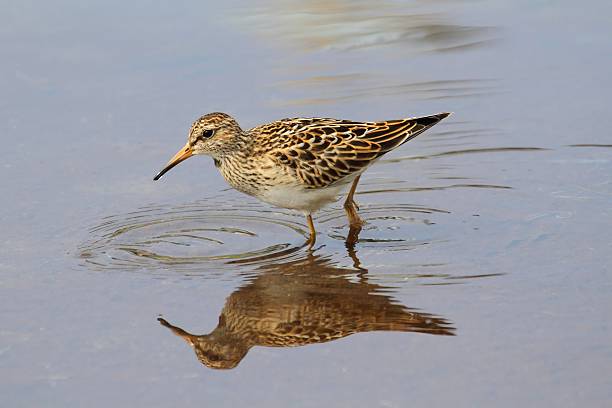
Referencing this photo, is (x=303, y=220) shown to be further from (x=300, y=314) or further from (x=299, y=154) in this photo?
(x=300, y=314)

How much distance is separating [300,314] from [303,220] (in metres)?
2.48

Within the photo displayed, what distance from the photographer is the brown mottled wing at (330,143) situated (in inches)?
416

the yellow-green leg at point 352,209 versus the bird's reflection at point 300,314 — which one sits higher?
the yellow-green leg at point 352,209

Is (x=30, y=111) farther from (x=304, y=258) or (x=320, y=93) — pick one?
(x=304, y=258)

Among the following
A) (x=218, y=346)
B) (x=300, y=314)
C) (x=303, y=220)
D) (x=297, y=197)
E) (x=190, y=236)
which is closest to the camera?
(x=218, y=346)

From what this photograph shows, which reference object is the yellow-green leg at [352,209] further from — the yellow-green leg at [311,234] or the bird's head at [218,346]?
the bird's head at [218,346]

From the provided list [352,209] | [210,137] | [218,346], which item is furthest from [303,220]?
[218,346]

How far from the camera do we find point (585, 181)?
36.4 ft

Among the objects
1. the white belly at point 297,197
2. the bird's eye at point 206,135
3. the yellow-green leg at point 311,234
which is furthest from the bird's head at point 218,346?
the bird's eye at point 206,135

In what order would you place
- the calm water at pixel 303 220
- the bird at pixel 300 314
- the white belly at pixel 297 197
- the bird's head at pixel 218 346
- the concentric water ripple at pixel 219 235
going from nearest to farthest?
the calm water at pixel 303 220, the bird's head at pixel 218 346, the bird at pixel 300 314, the concentric water ripple at pixel 219 235, the white belly at pixel 297 197

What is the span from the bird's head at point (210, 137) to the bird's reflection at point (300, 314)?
1.60 meters

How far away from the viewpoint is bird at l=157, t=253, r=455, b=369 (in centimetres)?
807

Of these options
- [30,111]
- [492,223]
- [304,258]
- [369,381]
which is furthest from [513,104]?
[369,381]

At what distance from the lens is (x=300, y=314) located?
8562 millimetres
